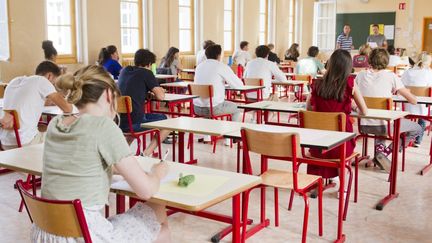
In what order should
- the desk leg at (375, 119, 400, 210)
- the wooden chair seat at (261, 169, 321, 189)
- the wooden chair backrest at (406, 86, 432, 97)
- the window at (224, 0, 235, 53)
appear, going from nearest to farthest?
the wooden chair seat at (261, 169, 321, 189) < the desk leg at (375, 119, 400, 210) < the wooden chair backrest at (406, 86, 432, 97) < the window at (224, 0, 235, 53)

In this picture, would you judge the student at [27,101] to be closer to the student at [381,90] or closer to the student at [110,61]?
the student at [381,90]

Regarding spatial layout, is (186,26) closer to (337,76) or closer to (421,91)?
(421,91)

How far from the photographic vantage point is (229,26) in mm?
13289

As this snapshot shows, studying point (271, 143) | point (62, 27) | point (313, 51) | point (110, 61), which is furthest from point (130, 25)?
point (271, 143)

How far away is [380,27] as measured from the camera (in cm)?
1499

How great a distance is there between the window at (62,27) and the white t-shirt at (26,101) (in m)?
4.74

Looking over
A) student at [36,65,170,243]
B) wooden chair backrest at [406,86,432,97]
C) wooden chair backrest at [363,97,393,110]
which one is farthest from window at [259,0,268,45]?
student at [36,65,170,243]

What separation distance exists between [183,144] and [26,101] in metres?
1.37

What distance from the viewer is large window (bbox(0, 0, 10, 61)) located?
8047mm

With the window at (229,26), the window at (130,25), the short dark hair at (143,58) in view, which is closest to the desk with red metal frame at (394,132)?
the short dark hair at (143,58)

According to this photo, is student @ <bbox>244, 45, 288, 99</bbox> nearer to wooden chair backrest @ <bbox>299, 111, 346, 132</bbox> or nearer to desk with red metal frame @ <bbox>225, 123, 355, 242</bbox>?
wooden chair backrest @ <bbox>299, 111, 346, 132</bbox>

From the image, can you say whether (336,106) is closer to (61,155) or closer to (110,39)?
(61,155)

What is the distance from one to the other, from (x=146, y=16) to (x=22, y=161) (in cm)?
830

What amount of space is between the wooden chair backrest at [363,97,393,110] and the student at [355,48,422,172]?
0.14 m
